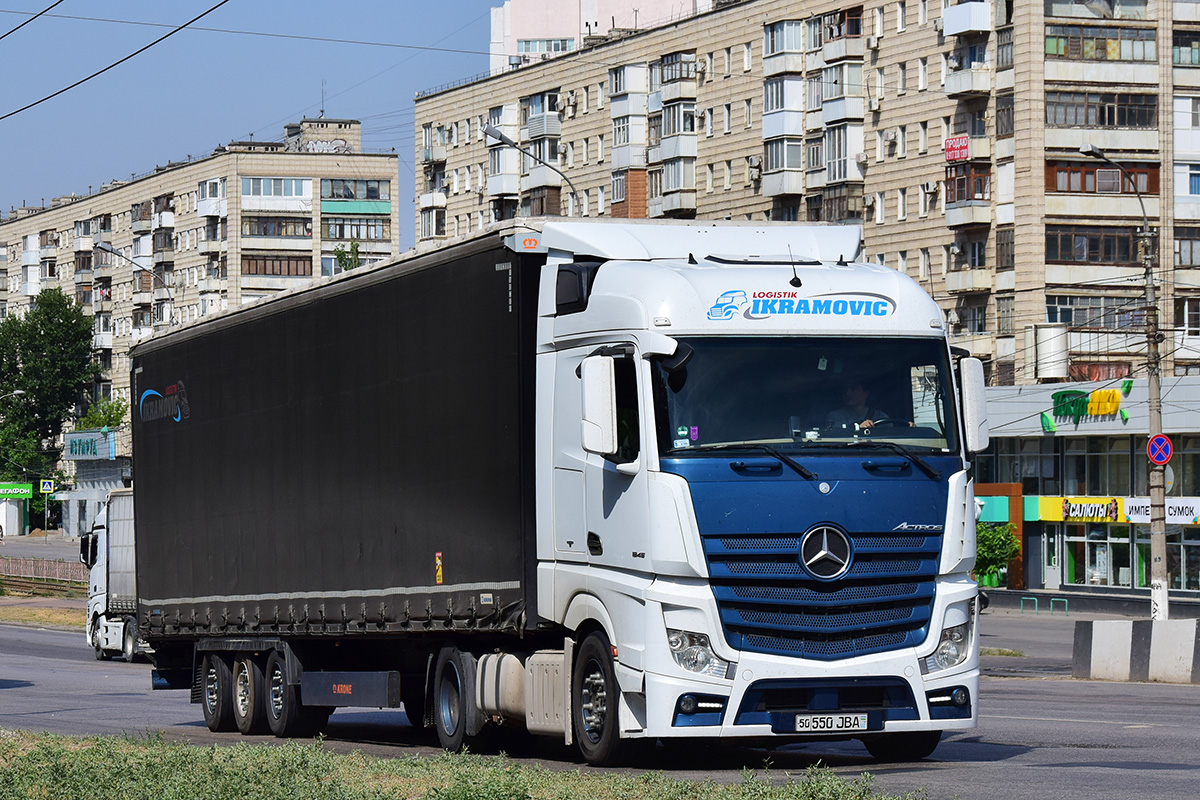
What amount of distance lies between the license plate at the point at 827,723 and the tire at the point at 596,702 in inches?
49.1

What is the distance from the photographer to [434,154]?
318 feet

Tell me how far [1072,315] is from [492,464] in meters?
53.2

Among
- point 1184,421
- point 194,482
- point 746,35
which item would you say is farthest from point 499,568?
point 746,35

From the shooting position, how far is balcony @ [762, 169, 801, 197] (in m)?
73.9

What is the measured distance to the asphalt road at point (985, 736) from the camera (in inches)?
499

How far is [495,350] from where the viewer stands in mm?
14828

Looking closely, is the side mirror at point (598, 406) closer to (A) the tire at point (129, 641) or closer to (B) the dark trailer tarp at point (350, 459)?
(B) the dark trailer tarp at point (350, 459)

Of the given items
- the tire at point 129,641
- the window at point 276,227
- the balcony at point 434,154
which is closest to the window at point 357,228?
the window at point 276,227

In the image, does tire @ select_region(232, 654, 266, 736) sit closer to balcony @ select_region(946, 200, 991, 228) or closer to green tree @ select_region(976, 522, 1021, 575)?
green tree @ select_region(976, 522, 1021, 575)

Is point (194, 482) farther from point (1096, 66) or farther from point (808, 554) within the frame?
point (1096, 66)

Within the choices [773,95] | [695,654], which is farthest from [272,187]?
[695,654]

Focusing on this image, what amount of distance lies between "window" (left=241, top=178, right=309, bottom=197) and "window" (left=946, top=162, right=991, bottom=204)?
6030 centimetres

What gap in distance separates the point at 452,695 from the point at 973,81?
54004 mm

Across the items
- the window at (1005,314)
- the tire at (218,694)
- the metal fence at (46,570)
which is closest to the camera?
the tire at (218,694)
